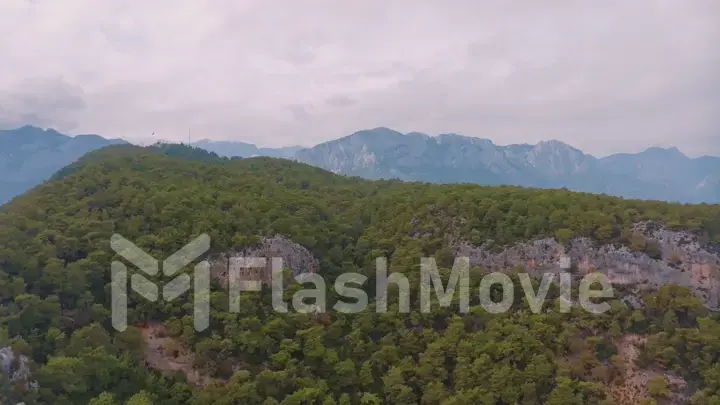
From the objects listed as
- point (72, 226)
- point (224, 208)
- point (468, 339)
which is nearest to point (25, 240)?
point (72, 226)

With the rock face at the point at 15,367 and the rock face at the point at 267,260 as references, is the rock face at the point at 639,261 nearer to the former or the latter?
the rock face at the point at 267,260

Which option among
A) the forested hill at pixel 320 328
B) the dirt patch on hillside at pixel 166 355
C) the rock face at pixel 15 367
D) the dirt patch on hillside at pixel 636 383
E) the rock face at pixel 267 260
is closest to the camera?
the rock face at pixel 15 367

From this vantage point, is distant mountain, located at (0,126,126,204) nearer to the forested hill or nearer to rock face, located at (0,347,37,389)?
the forested hill

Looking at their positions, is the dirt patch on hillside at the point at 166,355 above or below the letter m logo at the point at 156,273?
below

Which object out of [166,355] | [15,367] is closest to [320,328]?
[166,355]

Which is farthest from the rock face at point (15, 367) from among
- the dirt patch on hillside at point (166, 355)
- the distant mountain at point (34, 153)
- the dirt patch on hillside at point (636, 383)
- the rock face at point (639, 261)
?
the distant mountain at point (34, 153)

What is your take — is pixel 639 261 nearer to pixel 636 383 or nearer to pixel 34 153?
pixel 636 383

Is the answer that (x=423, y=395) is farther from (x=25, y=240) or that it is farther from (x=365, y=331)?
(x=25, y=240)
